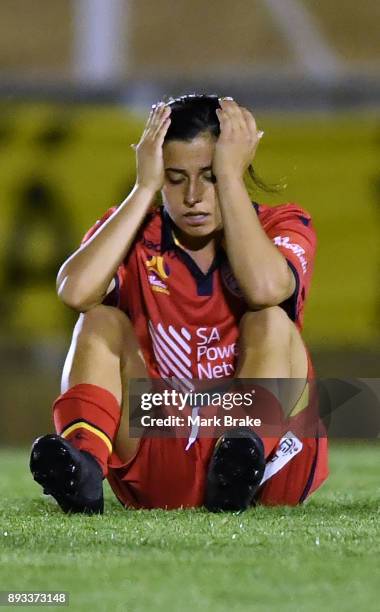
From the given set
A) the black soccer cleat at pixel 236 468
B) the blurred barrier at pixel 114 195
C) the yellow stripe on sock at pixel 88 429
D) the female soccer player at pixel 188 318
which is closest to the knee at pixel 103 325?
the female soccer player at pixel 188 318

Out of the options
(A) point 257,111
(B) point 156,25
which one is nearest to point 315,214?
(A) point 257,111

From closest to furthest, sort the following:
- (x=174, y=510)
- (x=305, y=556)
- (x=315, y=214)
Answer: (x=305, y=556) < (x=174, y=510) < (x=315, y=214)

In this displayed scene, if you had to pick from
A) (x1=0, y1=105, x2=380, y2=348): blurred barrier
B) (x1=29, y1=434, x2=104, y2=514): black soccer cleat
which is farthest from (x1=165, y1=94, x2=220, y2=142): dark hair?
(x1=0, y1=105, x2=380, y2=348): blurred barrier

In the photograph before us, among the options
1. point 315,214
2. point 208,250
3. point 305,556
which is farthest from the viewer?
point 315,214

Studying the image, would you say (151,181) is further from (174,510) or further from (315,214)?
(315,214)

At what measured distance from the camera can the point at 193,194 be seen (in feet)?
7.45

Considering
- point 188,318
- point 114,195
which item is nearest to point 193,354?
point 188,318

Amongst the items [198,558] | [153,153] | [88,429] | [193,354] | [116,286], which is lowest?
[198,558]

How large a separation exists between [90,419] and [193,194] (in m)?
0.40

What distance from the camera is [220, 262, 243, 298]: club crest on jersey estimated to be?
7.59ft

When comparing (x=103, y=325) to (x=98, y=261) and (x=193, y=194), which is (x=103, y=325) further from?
(x=193, y=194)

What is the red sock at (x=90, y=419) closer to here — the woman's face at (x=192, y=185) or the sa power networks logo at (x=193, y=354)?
the sa power networks logo at (x=193, y=354)

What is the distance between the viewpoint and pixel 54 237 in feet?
14.4

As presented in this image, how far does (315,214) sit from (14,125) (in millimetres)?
969
